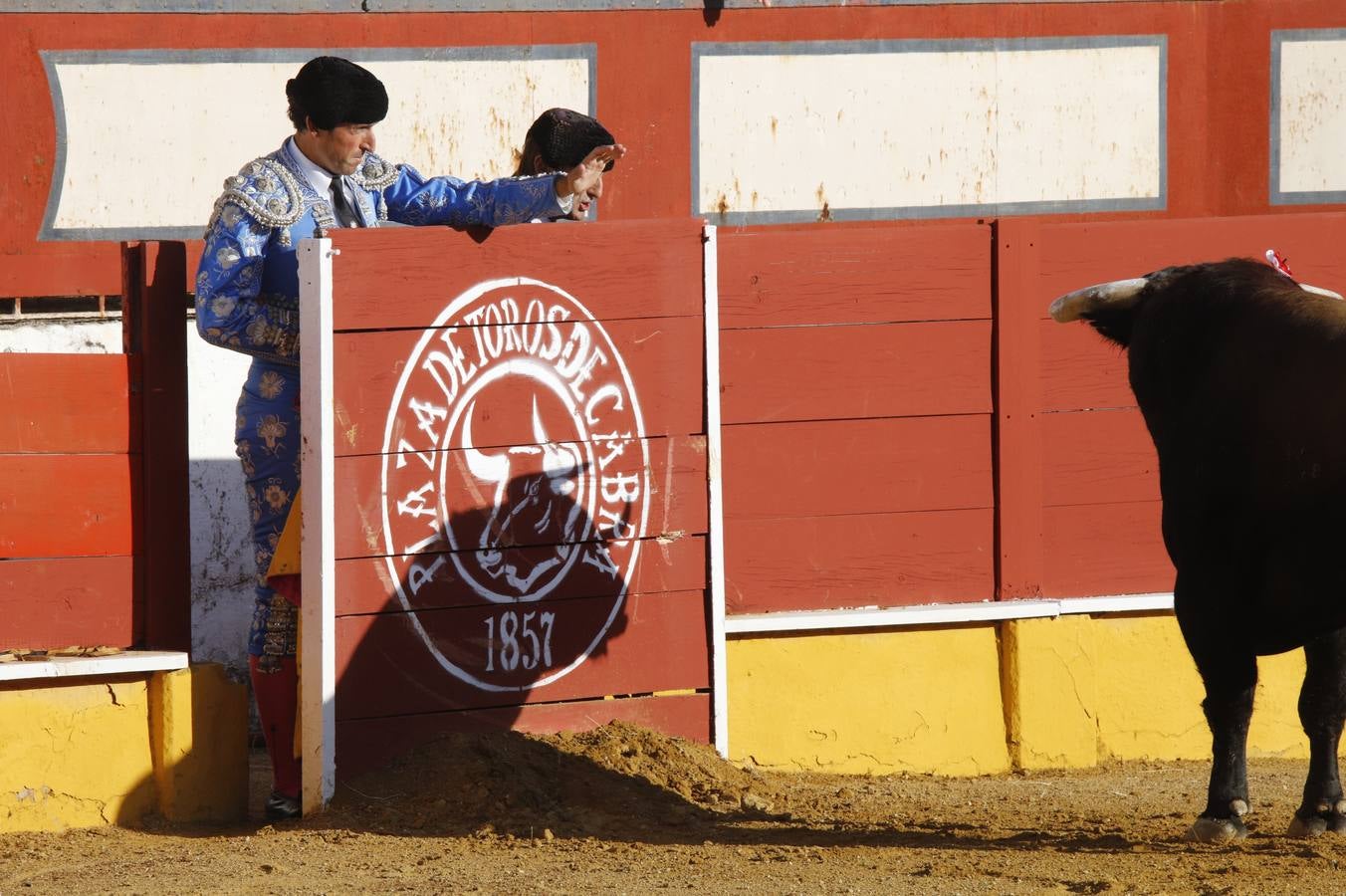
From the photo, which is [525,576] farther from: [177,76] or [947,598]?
[177,76]

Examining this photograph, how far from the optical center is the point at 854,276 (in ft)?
18.5

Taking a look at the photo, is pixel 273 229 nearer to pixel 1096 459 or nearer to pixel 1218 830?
pixel 1096 459

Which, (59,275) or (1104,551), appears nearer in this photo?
(59,275)

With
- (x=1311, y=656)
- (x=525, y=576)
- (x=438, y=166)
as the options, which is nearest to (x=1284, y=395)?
(x=1311, y=656)

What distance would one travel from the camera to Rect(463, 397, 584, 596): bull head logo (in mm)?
4938

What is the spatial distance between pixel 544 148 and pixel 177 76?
2042 mm

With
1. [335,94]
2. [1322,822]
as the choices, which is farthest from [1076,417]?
[335,94]

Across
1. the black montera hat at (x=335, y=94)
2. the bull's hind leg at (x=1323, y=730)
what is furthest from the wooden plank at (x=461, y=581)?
the bull's hind leg at (x=1323, y=730)

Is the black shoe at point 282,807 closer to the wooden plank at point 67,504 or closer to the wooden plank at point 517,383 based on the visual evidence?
the wooden plank at point 67,504

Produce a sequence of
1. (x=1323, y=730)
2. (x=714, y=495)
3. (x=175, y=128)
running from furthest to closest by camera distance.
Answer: (x=175, y=128) < (x=714, y=495) < (x=1323, y=730)

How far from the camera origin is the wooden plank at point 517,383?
4.80 meters

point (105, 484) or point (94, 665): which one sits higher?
point (105, 484)

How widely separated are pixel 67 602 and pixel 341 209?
1311 millimetres

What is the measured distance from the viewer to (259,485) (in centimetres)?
491
